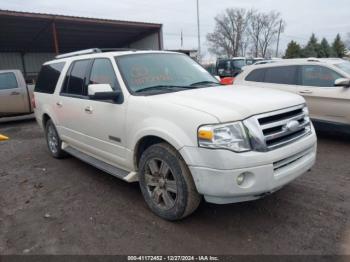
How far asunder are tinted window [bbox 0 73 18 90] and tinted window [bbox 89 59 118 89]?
23.7 feet

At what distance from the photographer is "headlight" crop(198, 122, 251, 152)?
2.80m

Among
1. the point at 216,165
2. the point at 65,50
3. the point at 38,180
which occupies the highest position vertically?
the point at 65,50

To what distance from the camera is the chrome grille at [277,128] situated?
2871mm

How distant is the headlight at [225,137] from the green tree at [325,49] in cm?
5265

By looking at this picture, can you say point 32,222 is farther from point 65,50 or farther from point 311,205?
point 65,50

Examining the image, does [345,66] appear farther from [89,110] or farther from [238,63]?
[238,63]

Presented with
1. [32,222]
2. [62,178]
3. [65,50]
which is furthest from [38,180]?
[65,50]

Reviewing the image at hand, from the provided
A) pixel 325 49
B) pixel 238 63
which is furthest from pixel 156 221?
pixel 325 49

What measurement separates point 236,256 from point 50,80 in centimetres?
450

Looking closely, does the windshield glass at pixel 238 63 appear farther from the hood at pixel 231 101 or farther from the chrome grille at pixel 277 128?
the chrome grille at pixel 277 128

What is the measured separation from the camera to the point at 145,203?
3932 mm

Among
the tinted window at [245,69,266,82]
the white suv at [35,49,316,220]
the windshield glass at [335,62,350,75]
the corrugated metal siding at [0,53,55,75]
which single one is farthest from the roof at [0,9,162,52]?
the windshield glass at [335,62,350,75]

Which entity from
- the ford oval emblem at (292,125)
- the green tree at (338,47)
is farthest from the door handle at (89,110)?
the green tree at (338,47)

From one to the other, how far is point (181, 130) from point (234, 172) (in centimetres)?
63
